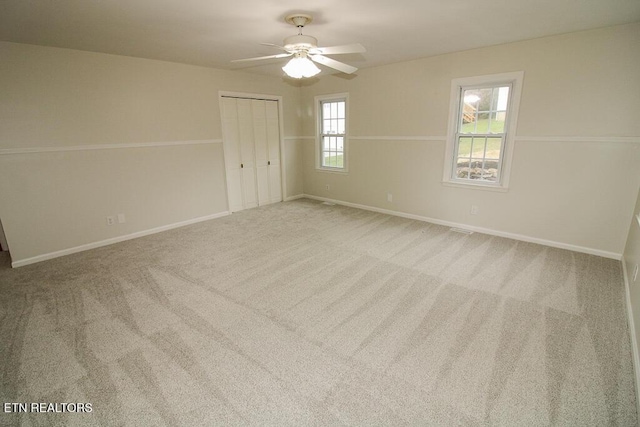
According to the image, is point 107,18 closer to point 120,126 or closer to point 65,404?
point 120,126

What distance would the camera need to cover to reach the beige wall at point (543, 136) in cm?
318

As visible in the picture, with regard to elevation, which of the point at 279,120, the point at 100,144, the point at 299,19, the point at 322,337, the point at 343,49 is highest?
the point at 299,19

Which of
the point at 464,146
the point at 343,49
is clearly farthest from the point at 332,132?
the point at 343,49

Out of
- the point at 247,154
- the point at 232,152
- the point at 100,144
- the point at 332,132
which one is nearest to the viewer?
the point at 100,144

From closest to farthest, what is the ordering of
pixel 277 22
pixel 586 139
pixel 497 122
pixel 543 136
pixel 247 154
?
pixel 277 22 < pixel 586 139 < pixel 543 136 < pixel 497 122 < pixel 247 154

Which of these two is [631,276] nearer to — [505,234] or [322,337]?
[505,234]

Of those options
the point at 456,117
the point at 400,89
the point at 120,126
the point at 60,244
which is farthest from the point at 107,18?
the point at 456,117

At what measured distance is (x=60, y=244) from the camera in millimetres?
3752

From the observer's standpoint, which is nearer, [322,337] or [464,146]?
[322,337]

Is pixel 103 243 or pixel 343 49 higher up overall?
pixel 343 49

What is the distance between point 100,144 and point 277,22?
9.18 ft

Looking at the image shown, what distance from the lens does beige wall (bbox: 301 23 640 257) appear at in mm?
3178

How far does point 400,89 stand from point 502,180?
2034mm

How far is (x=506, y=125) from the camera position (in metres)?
3.89
